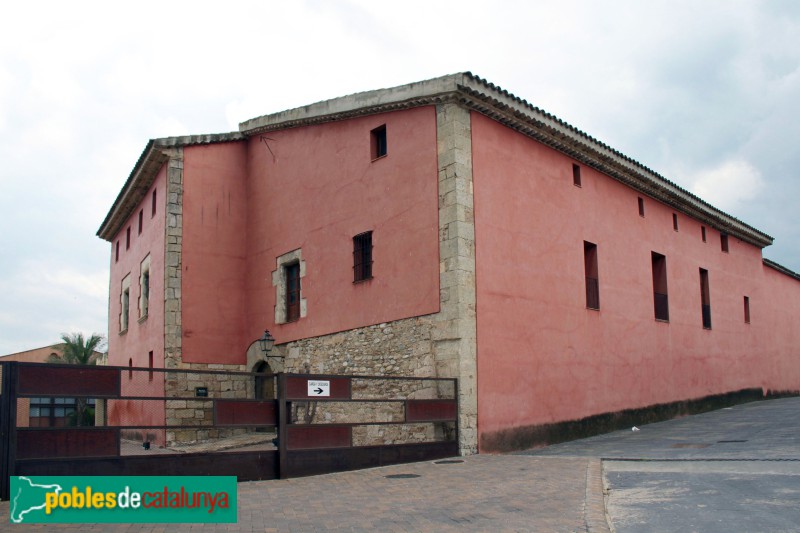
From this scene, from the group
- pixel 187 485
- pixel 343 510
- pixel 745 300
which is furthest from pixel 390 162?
pixel 745 300

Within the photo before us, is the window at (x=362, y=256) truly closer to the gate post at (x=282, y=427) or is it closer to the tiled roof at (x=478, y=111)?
the tiled roof at (x=478, y=111)

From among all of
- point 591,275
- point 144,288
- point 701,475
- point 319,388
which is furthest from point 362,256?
point 701,475

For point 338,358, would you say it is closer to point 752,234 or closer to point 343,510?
point 343,510

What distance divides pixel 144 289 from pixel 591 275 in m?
10.7

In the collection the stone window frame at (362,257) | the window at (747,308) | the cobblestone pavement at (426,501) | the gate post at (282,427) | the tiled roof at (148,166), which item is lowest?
the cobblestone pavement at (426,501)

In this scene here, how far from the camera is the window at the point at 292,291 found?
52.3ft

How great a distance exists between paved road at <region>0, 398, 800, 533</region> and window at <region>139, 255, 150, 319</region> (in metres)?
9.90

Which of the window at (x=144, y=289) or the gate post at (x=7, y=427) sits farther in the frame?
the window at (x=144, y=289)

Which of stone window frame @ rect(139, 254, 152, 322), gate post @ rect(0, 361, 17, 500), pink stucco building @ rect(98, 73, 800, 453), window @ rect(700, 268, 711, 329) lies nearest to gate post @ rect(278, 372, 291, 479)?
gate post @ rect(0, 361, 17, 500)

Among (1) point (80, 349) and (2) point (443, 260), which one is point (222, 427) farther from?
(1) point (80, 349)

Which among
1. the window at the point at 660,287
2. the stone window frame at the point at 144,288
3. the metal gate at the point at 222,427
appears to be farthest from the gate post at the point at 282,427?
the window at the point at 660,287

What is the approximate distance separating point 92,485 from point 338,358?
27.5 feet

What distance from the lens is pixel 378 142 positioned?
1428 cm

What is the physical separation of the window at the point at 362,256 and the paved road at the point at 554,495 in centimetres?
427
